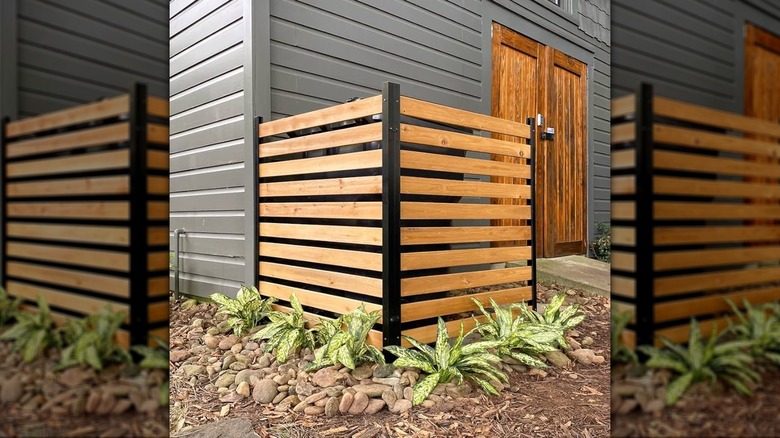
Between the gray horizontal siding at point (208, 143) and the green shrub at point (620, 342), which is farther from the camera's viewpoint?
the gray horizontal siding at point (208, 143)

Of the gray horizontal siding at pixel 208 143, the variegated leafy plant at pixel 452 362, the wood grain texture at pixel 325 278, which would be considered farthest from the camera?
the gray horizontal siding at pixel 208 143

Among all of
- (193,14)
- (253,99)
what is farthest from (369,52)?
(193,14)

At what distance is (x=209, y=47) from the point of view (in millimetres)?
3559

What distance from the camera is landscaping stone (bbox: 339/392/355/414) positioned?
1837 mm

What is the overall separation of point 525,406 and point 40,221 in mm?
1892

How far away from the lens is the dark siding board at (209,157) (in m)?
3.33

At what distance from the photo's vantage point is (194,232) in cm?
383

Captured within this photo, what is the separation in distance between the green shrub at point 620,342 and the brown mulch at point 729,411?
33 mm

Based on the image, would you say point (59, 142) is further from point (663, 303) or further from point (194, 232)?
point (194, 232)

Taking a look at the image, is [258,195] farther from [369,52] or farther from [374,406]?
[374,406]

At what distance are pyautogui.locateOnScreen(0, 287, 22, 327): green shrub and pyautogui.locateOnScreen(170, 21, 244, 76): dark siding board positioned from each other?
318 centimetres

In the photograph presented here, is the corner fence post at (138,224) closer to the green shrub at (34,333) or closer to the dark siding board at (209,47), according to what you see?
the green shrub at (34,333)

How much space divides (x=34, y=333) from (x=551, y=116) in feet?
18.5

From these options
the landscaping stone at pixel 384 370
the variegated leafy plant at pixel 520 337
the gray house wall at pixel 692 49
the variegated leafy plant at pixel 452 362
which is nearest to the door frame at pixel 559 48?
the variegated leafy plant at pixel 520 337
